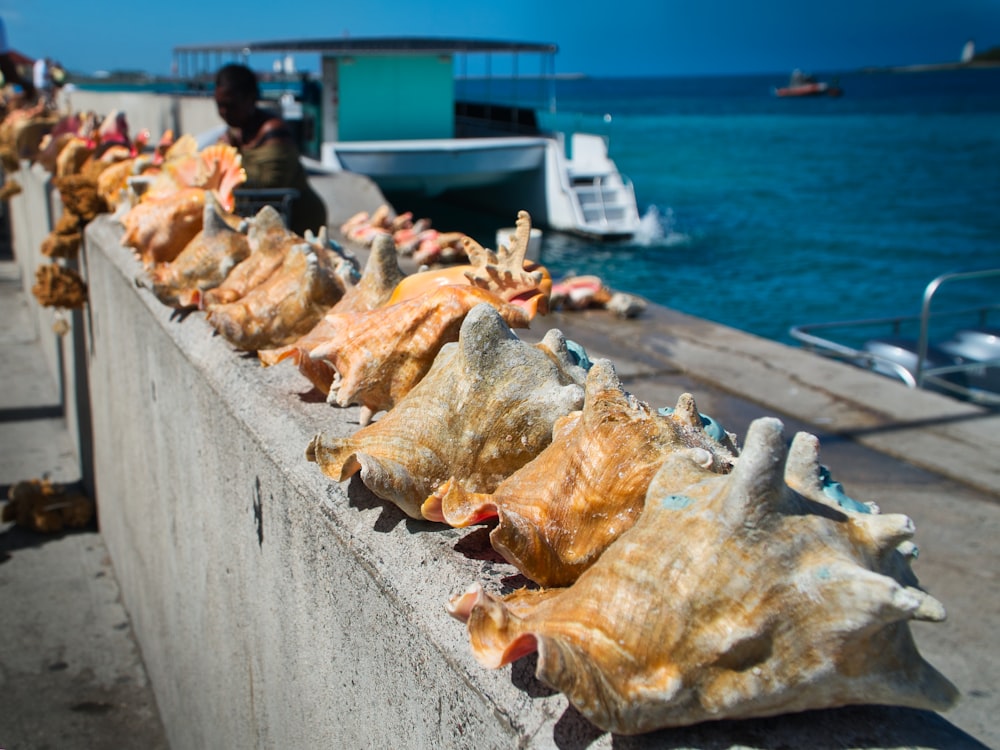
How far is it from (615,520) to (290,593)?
3.25 feet

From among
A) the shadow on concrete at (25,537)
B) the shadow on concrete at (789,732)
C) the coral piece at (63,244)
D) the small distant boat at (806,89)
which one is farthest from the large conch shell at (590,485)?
the small distant boat at (806,89)

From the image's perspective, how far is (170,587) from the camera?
11.6 feet

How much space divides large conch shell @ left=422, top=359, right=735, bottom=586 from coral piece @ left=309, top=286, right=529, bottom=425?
0.53 m

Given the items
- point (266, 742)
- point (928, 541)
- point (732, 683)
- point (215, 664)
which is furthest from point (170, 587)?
point (928, 541)

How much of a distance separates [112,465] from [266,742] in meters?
2.93

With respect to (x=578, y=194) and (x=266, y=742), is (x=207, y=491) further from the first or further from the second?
(x=578, y=194)

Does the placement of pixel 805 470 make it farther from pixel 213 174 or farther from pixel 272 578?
pixel 213 174

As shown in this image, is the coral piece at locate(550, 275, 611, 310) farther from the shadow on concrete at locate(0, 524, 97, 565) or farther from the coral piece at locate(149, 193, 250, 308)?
the coral piece at locate(149, 193, 250, 308)

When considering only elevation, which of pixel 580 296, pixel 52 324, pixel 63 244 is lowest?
pixel 52 324

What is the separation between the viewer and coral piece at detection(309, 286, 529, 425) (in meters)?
1.96

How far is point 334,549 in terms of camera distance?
5.85ft

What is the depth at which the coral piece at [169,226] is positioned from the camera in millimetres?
3504

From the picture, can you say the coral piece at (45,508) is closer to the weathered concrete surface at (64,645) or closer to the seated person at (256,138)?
the weathered concrete surface at (64,645)

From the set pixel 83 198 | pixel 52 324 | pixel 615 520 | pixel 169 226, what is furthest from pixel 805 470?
pixel 52 324
